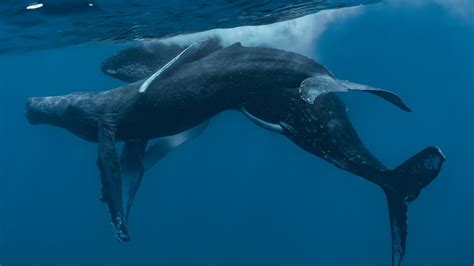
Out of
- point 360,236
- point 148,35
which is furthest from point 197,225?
point 148,35

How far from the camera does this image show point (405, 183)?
8984 millimetres

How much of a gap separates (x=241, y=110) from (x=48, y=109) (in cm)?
496

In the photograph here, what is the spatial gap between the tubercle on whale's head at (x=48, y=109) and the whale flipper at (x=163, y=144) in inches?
86.2

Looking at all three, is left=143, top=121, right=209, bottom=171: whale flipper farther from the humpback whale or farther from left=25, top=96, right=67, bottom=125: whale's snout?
left=25, top=96, right=67, bottom=125: whale's snout

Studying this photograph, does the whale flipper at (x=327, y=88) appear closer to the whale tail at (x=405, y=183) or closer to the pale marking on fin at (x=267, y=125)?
the whale tail at (x=405, y=183)

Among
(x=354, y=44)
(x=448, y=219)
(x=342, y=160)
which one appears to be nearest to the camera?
(x=342, y=160)

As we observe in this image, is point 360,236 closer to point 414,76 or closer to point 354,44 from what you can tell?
point 414,76

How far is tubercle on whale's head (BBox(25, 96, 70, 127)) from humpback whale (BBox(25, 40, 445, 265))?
0.13 feet

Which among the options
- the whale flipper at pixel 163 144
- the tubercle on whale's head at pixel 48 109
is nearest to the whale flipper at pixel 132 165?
the whale flipper at pixel 163 144

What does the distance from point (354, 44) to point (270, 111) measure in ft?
76.9

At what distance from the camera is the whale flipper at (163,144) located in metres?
12.2

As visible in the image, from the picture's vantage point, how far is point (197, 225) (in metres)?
40.5

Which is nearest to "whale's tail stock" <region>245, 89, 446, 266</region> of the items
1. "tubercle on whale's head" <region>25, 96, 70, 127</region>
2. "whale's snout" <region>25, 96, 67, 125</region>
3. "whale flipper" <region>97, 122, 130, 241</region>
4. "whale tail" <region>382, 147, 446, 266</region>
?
"whale tail" <region>382, 147, 446, 266</region>

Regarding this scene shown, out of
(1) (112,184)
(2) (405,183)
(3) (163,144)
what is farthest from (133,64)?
(2) (405,183)
